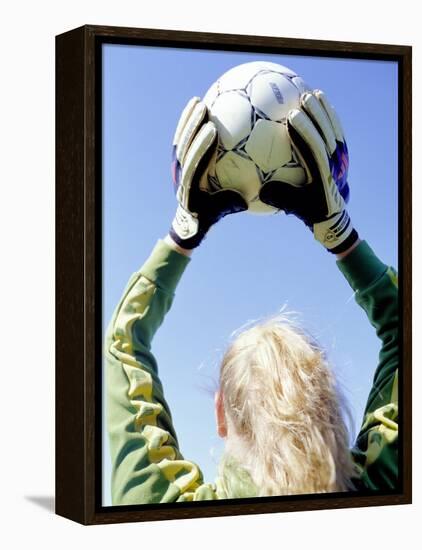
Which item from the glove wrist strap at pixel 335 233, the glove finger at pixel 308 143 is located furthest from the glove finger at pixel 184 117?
the glove wrist strap at pixel 335 233

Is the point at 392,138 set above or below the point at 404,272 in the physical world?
above

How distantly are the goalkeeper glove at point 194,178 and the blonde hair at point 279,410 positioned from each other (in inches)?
23.6

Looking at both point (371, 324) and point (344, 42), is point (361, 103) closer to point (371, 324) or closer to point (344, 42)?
point (344, 42)

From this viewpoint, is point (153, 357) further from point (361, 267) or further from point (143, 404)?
point (361, 267)

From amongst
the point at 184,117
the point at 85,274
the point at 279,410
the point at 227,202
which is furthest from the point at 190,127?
the point at 279,410

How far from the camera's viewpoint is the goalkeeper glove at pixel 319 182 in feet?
27.8

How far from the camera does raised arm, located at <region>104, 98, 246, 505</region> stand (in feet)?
27.0

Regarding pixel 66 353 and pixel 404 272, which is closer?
pixel 66 353

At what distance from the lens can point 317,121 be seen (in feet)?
28.0

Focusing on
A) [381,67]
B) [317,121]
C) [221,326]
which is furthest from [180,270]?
[381,67]

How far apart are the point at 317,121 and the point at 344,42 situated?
55 cm

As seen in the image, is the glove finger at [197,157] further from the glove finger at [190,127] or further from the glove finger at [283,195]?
the glove finger at [283,195]

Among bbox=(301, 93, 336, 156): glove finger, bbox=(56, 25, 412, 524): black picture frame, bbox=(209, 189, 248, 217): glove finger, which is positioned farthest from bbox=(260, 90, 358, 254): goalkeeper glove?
bbox=(56, 25, 412, 524): black picture frame

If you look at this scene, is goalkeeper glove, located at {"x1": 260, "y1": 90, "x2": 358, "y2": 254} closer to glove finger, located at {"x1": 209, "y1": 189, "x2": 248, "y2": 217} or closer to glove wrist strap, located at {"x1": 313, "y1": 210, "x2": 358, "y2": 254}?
glove wrist strap, located at {"x1": 313, "y1": 210, "x2": 358, "y2": 254}
